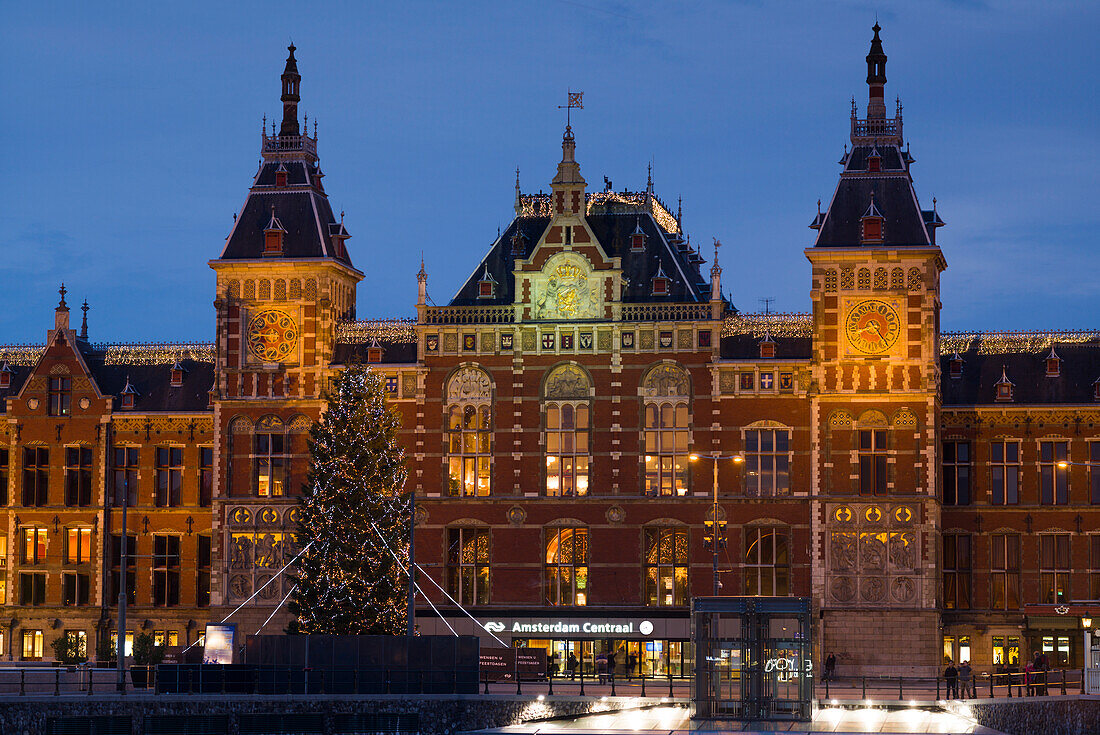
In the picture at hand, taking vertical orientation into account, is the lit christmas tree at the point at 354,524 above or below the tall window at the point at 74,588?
above

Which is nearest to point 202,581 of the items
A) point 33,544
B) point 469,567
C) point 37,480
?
point 33,544

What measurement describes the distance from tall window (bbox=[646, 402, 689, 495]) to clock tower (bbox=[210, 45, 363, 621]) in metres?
14.6

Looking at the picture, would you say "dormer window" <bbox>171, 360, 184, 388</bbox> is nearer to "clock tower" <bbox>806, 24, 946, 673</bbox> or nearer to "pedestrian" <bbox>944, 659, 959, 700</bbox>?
"clock tower" <bbox>806, 24, 946, 673</bbox>

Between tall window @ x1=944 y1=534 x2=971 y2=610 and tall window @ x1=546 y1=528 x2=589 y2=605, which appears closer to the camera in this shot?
tall window @ x1=944 y1=534 x2=971 y2=610

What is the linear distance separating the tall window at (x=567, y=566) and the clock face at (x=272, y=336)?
1424 centimetres

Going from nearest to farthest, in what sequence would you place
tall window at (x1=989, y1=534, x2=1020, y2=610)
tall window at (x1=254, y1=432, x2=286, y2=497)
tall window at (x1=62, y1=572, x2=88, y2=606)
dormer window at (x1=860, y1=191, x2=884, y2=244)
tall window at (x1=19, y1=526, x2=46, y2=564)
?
dormer window at (x1=860, y1=191, x2=884, y2=244) < tall window at (x1=989, y1=534, x2=1020, y2=610) < tall window at (x1=254, y1=432, x2=286, y2=497) < tall window at (x1=62, y1=572, x2=88, y2=606) < tall window at (x1=19, y1=526, x2=46, y2=564)

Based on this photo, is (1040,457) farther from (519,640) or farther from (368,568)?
(368,568)

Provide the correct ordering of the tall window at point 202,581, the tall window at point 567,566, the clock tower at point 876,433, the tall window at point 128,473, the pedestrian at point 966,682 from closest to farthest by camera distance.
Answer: the pedestrian at point 966,682 < the clock tower at point 876,433 < the tall window at point 567,566 < the tall window at point 202,581 < the tall window at point 128,473

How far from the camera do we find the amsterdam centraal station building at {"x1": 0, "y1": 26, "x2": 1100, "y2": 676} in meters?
80.5

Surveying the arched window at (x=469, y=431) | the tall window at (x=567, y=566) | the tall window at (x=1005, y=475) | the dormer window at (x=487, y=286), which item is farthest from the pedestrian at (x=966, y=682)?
the dormer window at (x=487, y=286)

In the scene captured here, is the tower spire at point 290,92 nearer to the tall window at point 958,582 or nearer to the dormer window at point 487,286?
the dormer window at point 487,286

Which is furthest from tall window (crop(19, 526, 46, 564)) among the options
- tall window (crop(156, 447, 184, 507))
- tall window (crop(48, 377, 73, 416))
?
tall window (crop(156, 447, 184, 507))

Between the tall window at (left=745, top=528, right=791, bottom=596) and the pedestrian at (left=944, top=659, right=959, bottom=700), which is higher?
the tall window at (left=745, top=528, right=791, bottom=596)

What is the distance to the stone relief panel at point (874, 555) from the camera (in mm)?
79312
